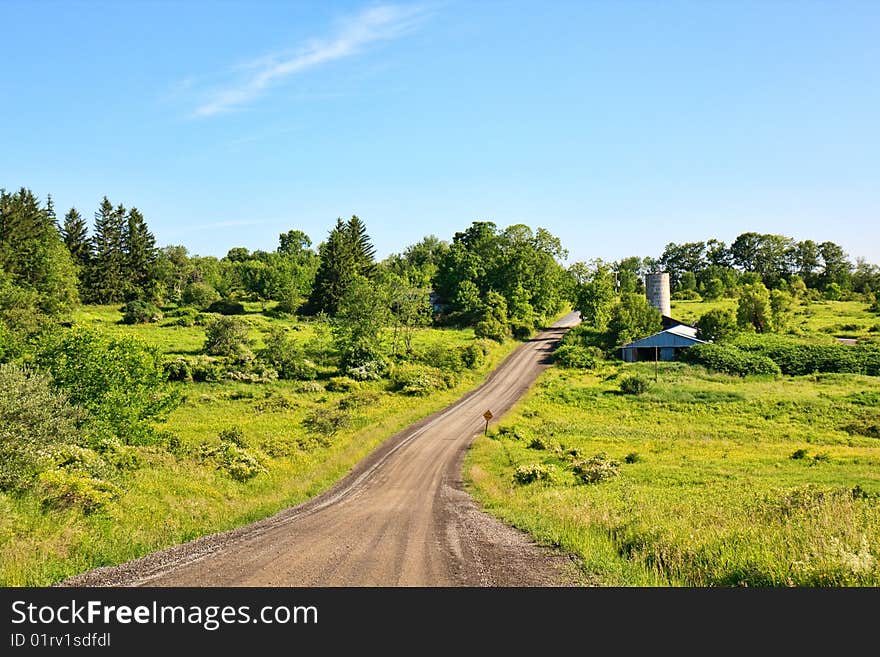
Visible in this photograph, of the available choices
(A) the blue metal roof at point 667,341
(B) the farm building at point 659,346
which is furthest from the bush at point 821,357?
(B) the farm building at point 659,346

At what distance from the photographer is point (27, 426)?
21.9 m

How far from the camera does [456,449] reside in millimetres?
39688

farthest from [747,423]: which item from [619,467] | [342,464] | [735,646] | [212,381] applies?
[212,381]

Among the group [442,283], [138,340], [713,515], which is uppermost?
[442,283]

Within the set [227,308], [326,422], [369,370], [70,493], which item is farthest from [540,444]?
[227,308]

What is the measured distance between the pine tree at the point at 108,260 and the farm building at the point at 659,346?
87712mm

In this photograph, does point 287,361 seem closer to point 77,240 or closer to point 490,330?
point 490,330

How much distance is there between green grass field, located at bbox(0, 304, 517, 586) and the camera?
15086 millimetres

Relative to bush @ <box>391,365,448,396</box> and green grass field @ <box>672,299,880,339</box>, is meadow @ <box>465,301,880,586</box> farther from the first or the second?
green grass field @ <box>672,299,880,339</box>

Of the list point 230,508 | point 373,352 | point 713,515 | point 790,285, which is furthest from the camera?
point 790,285

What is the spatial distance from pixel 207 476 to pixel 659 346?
6466 cm

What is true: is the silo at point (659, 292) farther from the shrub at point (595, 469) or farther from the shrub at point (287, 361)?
the shrub at point (595, 469)

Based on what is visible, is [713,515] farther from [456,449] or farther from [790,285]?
[790,285]

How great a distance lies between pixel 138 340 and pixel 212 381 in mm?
20260
